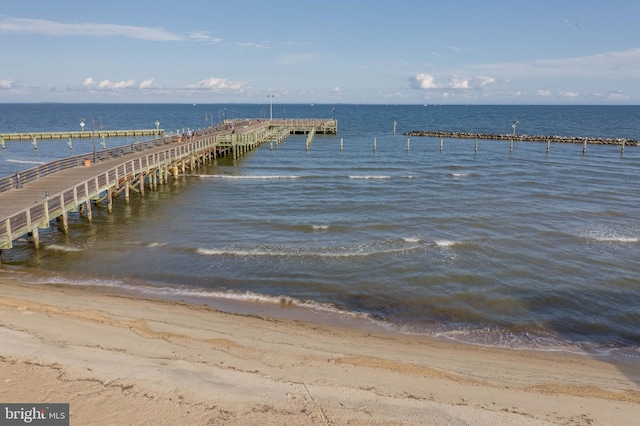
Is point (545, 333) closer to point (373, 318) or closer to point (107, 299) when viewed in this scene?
point (373, 318)

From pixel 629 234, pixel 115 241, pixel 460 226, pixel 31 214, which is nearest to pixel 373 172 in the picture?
pixel 460 226

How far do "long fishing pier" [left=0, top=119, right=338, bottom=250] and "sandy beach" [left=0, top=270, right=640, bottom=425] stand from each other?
21.4 feet

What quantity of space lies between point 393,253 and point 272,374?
11.3 m

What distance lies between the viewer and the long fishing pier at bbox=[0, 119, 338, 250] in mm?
19609

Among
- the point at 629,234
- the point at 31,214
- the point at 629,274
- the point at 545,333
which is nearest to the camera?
the point at 545,333

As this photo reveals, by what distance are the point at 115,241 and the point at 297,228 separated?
8.47 meters

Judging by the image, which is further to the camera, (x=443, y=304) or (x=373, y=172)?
(x=373, y=172)

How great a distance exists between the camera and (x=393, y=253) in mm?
20406

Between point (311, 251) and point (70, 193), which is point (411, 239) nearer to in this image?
point (311, 251)

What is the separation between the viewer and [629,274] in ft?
60.2

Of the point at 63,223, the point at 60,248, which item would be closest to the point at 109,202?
the point at 63,223

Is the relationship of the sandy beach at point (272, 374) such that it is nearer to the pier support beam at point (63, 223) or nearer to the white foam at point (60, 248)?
the white foam at point (60, 248)

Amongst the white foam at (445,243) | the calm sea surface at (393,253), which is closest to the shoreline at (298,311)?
the calm sea surface at (393,253)

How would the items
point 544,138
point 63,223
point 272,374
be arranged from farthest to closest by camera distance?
point 544,138
point 63,223
point 272,374
